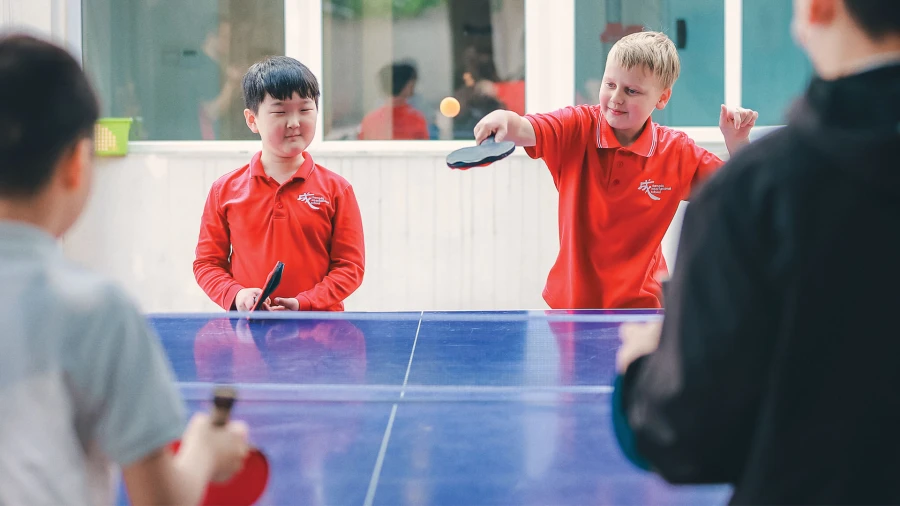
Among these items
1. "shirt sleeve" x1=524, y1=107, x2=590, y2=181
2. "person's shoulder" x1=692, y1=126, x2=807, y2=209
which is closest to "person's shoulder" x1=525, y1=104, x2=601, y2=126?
"shirt sleeve" x1=524, y1=107, x2=590, y2=181

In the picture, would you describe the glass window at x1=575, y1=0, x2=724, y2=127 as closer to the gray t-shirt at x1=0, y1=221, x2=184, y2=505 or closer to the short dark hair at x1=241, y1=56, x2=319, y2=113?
the short dark hair at x1=241, y1=56, x2=319, y2=113

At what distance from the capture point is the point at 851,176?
2.10ft

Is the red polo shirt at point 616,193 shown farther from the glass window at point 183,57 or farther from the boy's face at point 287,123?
the glass window at point 183,57

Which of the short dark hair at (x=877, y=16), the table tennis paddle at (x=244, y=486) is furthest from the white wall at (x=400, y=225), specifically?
the short dark hair at (x=877, y=16)

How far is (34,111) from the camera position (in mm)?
776

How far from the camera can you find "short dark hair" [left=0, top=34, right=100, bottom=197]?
77cm

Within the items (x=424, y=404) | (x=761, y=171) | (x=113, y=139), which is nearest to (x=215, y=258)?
(x=424, y=404)

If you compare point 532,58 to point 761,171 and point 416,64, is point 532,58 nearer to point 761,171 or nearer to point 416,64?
point 416,64

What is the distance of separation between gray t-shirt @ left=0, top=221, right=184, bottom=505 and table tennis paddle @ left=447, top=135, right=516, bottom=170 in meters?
1.11

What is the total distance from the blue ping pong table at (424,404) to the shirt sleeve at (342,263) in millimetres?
236

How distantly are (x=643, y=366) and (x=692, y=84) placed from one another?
14.6ft

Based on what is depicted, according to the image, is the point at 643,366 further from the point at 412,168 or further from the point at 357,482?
the point at 412,168

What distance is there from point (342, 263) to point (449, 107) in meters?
2.23

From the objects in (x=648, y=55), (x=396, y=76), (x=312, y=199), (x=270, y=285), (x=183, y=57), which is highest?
(x=183, y=57)
